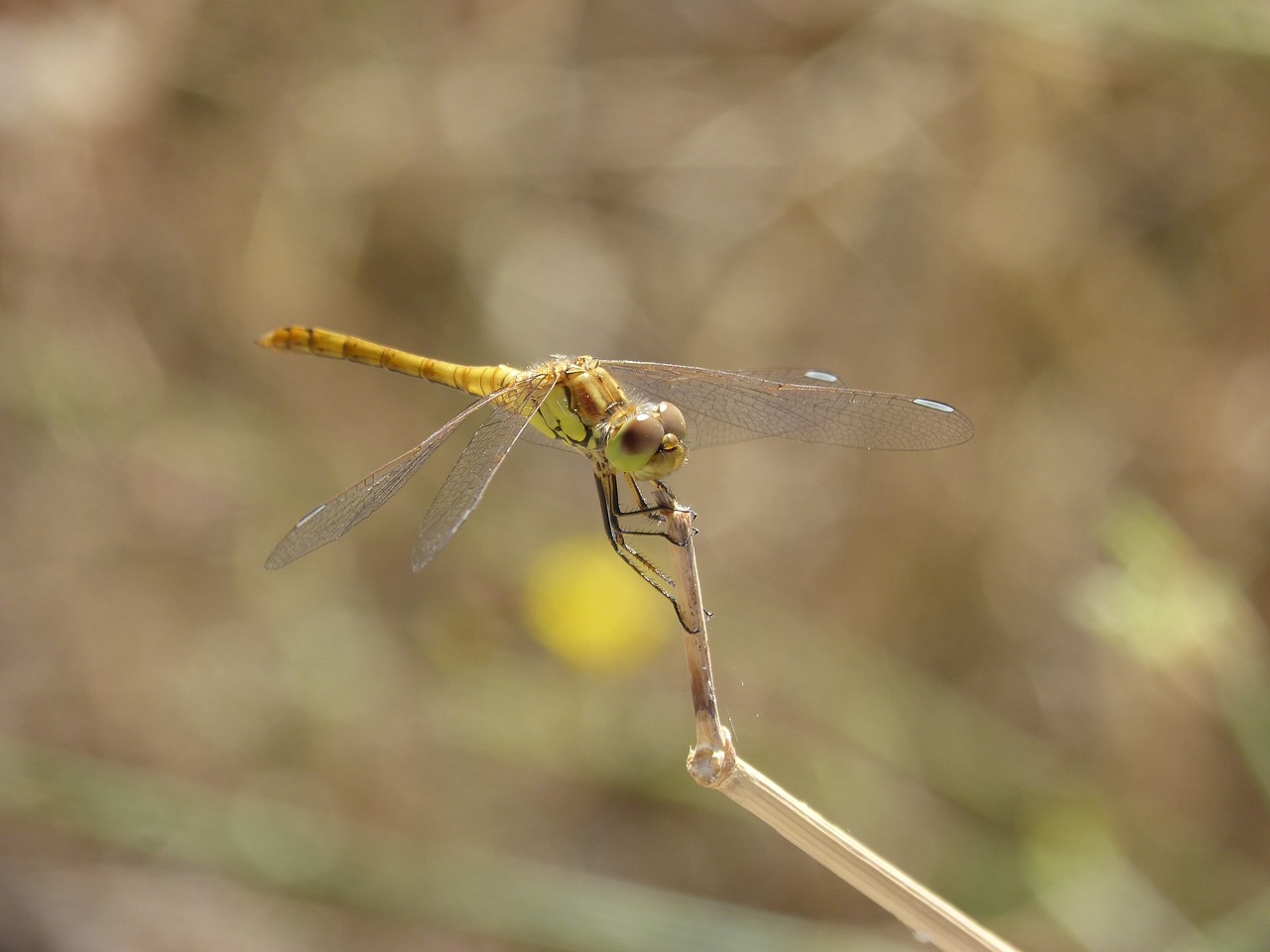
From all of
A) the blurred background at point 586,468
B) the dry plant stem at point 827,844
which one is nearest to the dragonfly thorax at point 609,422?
the dry plant stem at point 827,844

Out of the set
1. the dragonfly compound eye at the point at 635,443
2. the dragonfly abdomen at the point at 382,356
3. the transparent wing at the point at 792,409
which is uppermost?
the dragonfly abdomen at the point at 382,356

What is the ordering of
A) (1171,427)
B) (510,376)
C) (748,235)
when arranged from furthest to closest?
(748,235) → (1171,427) → (510,376)

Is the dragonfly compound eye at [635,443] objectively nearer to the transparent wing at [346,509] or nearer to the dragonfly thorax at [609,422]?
the dragonfly thorax at [609,422]

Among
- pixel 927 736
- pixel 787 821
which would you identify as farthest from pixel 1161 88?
pixel 787 821

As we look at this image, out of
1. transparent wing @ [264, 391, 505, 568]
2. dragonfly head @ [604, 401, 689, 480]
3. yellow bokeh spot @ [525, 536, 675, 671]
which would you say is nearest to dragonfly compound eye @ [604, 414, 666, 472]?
dragonfly head @ [604, 401, 689, 480]

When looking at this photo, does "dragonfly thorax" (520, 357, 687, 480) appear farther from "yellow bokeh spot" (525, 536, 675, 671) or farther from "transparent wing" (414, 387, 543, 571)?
"yellow bokeh spot" (525, 536, 675, 671)

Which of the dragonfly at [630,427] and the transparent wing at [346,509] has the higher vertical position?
the dragonfly at [630,427]

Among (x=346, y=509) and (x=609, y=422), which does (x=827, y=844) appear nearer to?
(x=609, y=422)

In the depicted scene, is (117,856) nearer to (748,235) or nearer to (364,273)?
(364,273)
